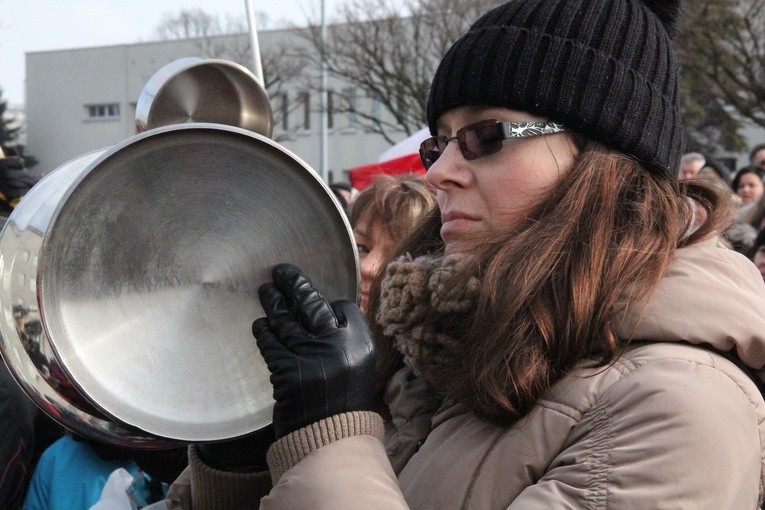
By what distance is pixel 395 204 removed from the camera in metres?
3.50

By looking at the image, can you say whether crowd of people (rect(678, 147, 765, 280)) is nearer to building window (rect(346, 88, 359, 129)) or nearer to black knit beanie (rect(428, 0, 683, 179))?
black knit beanie (rect(428, 0, 683, 179))

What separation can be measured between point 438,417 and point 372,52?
22873mm

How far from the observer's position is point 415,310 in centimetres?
161

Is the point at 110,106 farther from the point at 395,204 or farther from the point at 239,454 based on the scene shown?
the point at 239,454

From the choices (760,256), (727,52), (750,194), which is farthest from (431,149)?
(727,52)

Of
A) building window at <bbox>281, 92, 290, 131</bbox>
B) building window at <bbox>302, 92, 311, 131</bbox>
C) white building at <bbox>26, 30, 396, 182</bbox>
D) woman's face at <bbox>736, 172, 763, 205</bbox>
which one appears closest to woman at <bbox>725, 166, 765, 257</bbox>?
woman's face at <bbox>736, 172, 763, 205</bbox>

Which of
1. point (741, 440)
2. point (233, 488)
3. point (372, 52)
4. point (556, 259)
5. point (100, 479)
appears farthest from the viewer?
point (372, 52)

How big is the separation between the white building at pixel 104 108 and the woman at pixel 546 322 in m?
30.9

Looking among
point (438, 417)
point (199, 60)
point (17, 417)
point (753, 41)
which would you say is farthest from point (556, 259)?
point (753, 41)

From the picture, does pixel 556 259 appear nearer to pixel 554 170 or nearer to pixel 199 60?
pixel 554 170

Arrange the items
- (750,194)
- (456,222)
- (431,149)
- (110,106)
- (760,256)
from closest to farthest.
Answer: (456,222) → (431,149) → (760,256) → (750,194) → (110,106)

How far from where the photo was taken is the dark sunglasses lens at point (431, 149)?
183cm

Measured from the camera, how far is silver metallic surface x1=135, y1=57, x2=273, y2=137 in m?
2.10

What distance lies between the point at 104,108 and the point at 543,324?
1551 inches
